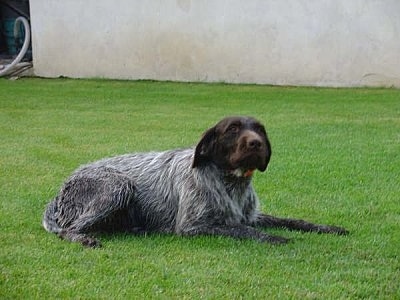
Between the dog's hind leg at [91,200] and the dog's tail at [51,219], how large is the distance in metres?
0.04

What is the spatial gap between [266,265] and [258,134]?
118 cm

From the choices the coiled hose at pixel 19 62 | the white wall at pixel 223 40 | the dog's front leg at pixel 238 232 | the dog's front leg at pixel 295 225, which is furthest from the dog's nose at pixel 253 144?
the coiled hose at pixel 19 62

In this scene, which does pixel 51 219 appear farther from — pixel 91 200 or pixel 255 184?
pixel 255 184

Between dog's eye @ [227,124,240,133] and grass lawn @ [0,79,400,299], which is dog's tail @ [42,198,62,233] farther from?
dog's eye @ [227,124,240,133]

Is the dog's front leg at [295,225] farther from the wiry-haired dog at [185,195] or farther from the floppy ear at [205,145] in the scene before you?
the floppy ear at [205,145]

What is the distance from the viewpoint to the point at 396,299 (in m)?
5.16

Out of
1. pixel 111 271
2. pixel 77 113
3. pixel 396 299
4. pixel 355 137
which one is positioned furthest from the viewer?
pixel 77 113

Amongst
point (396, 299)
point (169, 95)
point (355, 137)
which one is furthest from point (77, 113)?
point (396, 299)

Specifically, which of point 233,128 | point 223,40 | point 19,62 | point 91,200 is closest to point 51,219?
point 91,200

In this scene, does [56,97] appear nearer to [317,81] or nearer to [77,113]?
[77,113]

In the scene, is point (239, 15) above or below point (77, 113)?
above

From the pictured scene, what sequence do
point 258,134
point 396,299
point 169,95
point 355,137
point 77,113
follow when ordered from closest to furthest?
1. point 396,299
2. point 258,134
3. point 355,137
4. point 77,113
5. point 169,95

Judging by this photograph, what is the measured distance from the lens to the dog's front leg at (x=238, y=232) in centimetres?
639

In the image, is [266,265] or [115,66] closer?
[266,265]
